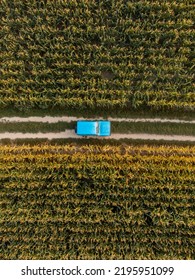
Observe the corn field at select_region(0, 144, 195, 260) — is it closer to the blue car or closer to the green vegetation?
the blue car

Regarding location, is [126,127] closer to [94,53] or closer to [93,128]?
[93,128]

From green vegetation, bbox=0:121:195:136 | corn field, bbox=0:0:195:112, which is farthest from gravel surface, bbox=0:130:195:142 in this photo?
corn field, bbox=0:0:195:112

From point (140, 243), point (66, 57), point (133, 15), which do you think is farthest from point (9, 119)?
point (140, 243)

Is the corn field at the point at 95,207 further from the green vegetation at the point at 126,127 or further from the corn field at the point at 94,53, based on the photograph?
the corn field at the point at 94,53

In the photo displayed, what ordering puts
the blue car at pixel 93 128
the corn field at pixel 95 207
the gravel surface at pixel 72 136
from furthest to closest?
the gravel surface at pixel 72 136 → the blue car at pixel 93 128 → the corn field at pixel 95 207

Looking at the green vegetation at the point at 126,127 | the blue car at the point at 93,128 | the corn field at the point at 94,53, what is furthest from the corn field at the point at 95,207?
the corn field at the point at 94,53

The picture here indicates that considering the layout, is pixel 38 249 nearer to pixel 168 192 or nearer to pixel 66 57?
pixel 168 192

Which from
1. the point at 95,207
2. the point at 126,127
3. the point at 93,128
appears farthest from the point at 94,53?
the point at 95,207
